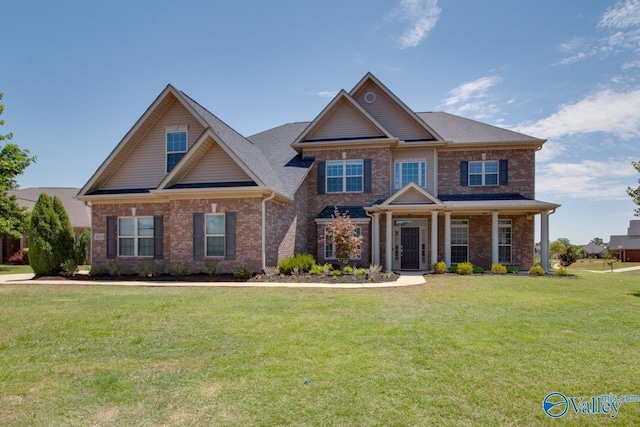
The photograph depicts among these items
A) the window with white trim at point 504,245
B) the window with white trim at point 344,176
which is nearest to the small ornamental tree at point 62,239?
the window with white trim at point 344,176

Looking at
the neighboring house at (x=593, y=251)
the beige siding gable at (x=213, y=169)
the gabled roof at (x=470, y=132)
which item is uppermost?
the gabled roof at (x=470, y=132)

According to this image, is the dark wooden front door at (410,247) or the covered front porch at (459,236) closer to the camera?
the covered front porch at (459,236)

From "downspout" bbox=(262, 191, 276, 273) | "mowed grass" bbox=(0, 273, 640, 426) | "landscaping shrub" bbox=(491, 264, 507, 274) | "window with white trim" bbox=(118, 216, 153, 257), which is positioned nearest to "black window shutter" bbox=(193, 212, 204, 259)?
"downspout" bbox=(262, 191, 276, 273)

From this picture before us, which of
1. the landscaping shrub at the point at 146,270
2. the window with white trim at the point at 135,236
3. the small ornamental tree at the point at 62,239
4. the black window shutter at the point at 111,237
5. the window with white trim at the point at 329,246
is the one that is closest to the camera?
the landscaping shrub at the point at 146,270

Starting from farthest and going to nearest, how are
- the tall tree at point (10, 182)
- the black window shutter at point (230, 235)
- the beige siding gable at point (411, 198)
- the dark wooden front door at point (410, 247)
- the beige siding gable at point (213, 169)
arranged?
the tall tree at point (10, 182) < the dark wooden front door at point (410, 247) < the beige siding gable at point (411, 198) < the beige siding gable at point (213, 169) < the black window shutter at point (230, 235)

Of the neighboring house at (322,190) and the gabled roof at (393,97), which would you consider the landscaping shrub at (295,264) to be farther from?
the gabled roof at (393,97)

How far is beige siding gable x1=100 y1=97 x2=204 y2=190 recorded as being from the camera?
16906mm

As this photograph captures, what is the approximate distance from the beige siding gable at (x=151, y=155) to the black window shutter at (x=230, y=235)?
4.32 m

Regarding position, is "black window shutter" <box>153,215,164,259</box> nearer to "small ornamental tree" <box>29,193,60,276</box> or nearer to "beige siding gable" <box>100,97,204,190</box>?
"beige siding gable" <box>100,97,204,190</box>

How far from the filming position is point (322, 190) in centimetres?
1931

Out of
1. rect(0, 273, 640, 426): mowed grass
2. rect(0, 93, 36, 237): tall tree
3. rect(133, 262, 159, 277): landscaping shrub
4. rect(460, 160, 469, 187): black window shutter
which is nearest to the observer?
rect(0, 273, 640, 426): mowed grass

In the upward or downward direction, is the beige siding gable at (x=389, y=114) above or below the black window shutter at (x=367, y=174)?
above

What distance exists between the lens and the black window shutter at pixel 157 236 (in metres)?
16.4

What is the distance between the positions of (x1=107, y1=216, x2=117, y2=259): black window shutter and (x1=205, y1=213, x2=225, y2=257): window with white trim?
4.80m
